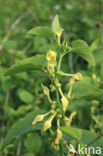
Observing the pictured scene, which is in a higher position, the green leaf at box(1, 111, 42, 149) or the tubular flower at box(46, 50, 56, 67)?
the tubular flower at box(46, 50, 56, 67)

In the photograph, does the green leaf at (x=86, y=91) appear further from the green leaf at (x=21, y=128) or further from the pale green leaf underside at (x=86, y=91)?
the green leaf at (x=21, y=128)

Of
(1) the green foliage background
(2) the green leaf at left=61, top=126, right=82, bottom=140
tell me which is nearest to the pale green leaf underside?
(1) the green foliage background

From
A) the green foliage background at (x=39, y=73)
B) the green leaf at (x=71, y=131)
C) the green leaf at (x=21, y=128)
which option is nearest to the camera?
the green leaf at (x=71, y=131)

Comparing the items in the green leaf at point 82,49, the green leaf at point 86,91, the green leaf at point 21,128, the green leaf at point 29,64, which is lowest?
the green leaf at point 21,128

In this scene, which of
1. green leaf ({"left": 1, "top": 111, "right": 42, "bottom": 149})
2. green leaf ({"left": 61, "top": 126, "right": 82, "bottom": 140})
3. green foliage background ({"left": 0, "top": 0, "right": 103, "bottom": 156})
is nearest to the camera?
green leaf ({"left": 61, "top": 126, "right": 82, "bottom": 140})

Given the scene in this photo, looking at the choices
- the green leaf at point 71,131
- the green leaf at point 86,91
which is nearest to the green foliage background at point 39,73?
the green leaf at point 86,91

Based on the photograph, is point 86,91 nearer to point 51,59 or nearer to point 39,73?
point 51,59

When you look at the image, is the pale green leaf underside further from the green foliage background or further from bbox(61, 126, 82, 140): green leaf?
bbox(61, 126, 82, 140): green leaf
